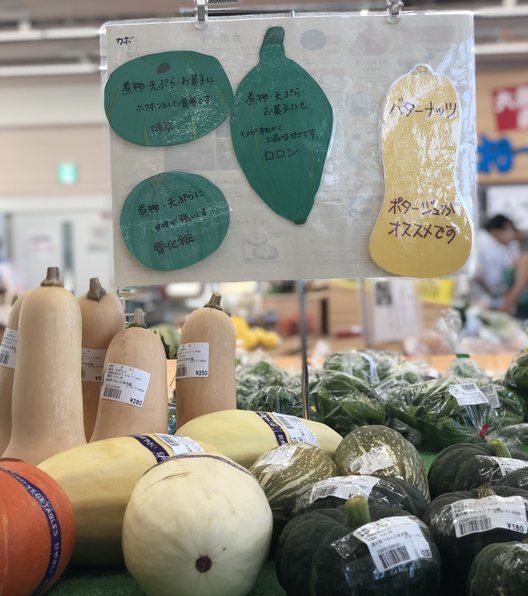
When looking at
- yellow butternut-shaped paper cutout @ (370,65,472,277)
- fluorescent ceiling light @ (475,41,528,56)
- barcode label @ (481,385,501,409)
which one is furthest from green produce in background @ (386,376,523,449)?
fluorescent ceiling light @ (475,41,528,56)

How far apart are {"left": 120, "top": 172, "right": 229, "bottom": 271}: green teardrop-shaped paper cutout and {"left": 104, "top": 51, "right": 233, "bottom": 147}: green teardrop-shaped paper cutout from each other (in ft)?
0.30

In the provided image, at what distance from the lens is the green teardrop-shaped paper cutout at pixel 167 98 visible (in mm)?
1664

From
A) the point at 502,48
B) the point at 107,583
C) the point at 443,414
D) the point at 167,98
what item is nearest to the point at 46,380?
the point at 107,583

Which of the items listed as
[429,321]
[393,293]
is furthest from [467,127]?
[429,321]

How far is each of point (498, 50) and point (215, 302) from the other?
772cm

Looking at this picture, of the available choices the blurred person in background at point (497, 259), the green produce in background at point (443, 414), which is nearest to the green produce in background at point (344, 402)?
the green produce in background at point (443, 414)

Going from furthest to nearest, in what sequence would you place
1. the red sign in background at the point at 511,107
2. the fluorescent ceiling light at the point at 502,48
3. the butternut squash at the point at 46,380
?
the red sign in background at the point at 511,107 < the fluorescent ceiling light at the point at 502,48 < the butternut squash at the point at 46,380

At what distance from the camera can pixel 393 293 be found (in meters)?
Result: 4.50

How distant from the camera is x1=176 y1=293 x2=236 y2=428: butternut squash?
1.60 meters

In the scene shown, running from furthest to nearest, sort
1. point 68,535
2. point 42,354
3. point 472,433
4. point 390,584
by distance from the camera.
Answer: point 472,433, point 42,354, point 68,535, point 390,584

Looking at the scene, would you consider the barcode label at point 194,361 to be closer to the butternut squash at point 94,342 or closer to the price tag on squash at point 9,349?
the butternut squash at point 94,342

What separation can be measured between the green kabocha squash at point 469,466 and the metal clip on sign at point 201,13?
3.25ft

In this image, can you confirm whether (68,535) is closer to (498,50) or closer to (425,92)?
(425,92)

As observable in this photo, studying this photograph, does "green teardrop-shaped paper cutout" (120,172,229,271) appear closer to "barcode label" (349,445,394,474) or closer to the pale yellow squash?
the pale yellow squash
